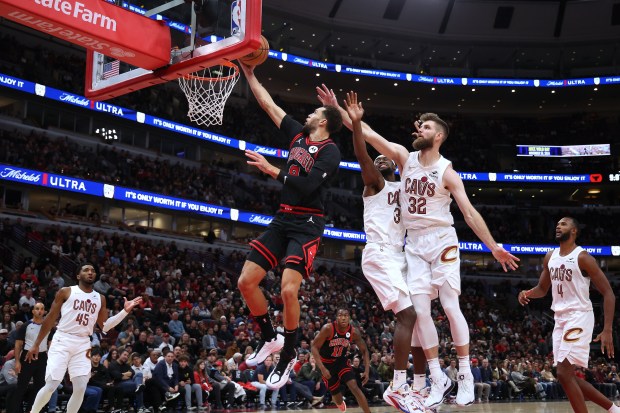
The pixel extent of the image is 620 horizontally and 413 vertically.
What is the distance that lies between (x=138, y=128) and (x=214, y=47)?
87.4ft

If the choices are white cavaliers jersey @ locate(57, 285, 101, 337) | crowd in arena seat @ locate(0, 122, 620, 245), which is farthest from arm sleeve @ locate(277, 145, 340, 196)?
crowd in arena seat @ locate(0, 122, 620, 245)

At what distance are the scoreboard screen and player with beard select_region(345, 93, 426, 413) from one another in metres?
37.1

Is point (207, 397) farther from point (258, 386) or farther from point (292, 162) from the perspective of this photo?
point (292, 162)

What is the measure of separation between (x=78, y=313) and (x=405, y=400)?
198 inches

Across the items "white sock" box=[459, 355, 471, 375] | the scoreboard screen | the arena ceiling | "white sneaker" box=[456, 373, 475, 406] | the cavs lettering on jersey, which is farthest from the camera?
the scoreboard screen

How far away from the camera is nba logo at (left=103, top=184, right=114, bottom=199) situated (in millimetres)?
27781

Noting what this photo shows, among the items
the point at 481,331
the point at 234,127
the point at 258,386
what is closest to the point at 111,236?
the point at 234,127

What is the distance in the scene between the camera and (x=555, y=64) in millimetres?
44406

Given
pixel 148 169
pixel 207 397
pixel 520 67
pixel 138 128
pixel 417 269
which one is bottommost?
pixel 207 397

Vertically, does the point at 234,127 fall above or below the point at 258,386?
above

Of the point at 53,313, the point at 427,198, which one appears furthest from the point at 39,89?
the point at 427,198

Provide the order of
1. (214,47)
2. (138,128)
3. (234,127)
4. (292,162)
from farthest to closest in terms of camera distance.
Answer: (234,127)
(138,128)
(214,47)
(292,162)

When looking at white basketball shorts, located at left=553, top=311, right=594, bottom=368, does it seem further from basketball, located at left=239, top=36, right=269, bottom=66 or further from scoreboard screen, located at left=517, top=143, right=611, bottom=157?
scoreboard screen, located at left=517, top=143, right=611, bottom=157

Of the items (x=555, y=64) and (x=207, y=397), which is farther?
(x=555, y=64)
